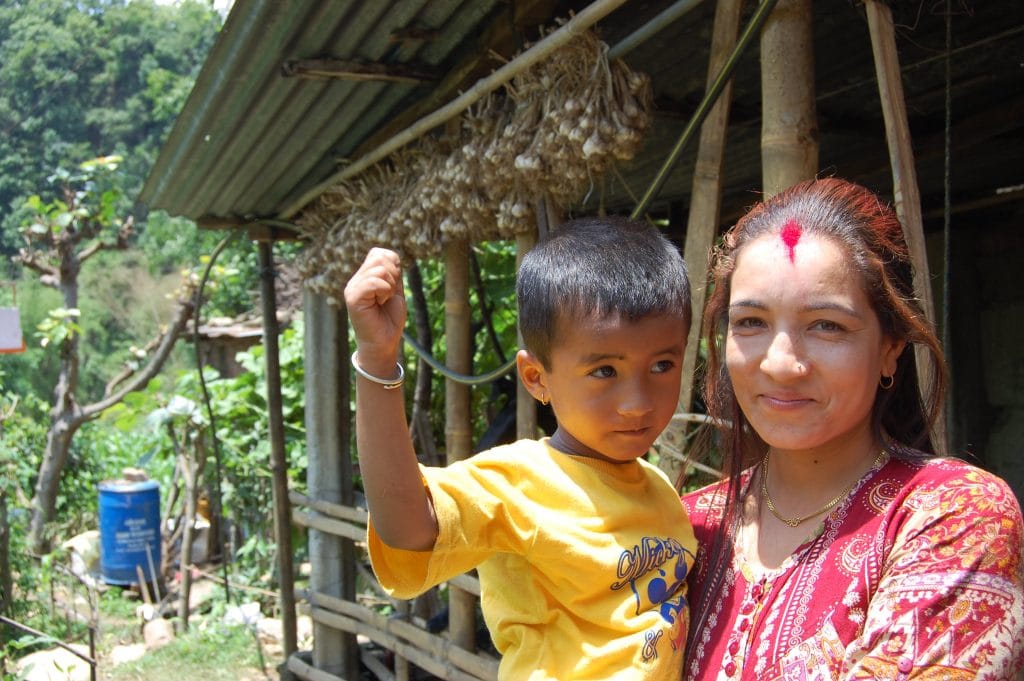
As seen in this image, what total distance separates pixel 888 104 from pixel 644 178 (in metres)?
3.12

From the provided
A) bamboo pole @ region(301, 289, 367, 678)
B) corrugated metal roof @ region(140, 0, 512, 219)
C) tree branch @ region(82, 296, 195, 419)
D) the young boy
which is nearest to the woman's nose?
the young boy

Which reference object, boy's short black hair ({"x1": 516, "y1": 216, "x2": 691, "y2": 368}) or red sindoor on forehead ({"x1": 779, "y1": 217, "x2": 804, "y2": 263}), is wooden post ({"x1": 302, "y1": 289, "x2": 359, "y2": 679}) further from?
red sindoor on forehead ({"x1": 779, "y1": 217, "x2": 804, "y2": 263})

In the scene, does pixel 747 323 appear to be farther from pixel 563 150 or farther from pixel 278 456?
pixel 278 456

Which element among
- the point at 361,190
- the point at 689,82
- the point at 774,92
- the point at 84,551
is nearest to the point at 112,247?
the point at 84,551

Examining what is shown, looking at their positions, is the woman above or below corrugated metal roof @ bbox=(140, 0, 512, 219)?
below

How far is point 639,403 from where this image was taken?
4.64ft

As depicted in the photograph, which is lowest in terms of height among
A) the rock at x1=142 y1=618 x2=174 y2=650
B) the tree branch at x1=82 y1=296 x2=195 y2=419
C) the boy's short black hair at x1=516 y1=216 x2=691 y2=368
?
the rock at x1=142 y1=618 x2=174 y2=650

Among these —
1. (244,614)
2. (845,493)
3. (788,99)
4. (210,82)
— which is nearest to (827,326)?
(845,493)

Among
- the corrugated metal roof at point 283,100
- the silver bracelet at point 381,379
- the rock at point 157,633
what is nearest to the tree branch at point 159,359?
the rock at point 157,633

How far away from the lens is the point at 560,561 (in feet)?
4.68

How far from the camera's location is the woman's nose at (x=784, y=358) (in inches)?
45.9

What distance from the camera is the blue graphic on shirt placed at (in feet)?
4.62

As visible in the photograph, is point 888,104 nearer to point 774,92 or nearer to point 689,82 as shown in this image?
point 774,92

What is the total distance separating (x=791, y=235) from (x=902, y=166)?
444 mm
